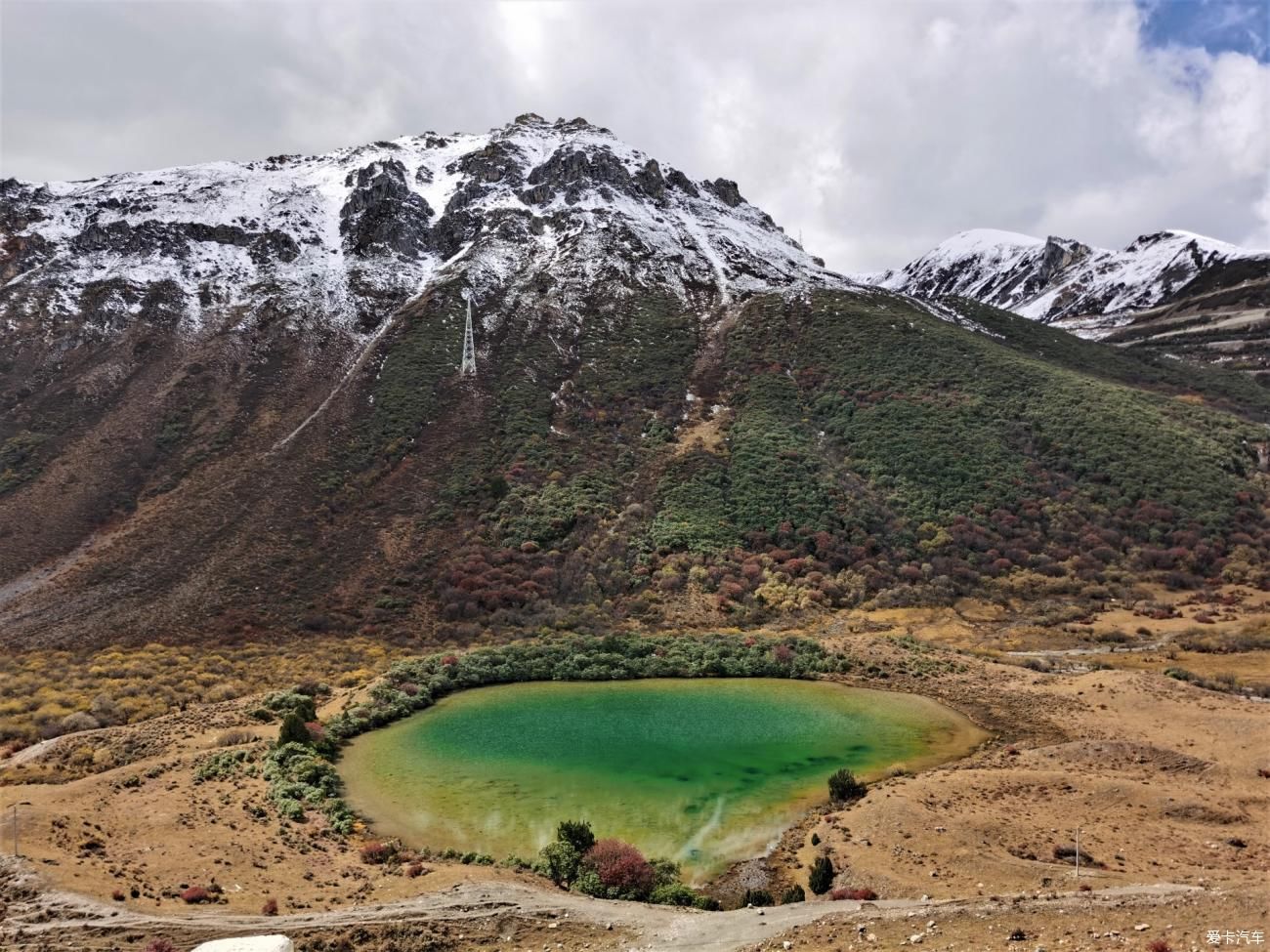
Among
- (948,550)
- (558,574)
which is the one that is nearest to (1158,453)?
(948,550)

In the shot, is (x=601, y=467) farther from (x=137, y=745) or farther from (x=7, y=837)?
(x=7, y=837)

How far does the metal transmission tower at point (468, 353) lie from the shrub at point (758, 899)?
199 feet

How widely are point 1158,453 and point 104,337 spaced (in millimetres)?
90074

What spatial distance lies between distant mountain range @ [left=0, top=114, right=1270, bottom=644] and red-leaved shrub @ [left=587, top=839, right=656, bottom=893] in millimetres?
26603

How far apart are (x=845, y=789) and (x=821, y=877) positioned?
5456 mm

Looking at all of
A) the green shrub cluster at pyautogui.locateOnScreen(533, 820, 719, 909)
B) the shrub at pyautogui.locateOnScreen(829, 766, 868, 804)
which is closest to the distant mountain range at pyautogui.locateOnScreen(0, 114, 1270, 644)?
the shrub at pyautogui.locateOnScreen(829, 766, 868, 804)

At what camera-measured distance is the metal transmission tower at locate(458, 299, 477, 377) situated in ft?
240

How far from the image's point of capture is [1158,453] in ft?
191

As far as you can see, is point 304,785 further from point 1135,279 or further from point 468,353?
point 1135,279

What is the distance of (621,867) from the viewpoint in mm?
18406

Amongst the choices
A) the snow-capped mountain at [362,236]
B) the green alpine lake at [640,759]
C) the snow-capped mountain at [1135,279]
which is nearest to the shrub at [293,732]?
the green alpine lake at [640,759]

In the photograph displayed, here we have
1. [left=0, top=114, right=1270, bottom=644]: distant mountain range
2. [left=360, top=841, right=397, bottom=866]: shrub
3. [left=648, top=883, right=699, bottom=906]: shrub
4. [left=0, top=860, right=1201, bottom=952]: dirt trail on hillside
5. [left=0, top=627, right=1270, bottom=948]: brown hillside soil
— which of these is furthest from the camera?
[left=0, top=114, right=1270, bottom=644]: distant mountain range

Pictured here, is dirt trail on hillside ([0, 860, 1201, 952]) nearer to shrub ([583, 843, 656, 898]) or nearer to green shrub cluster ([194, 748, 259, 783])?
shrub ([583, 843, 656, 898])

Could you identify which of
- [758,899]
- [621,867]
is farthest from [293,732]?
[758,899]
